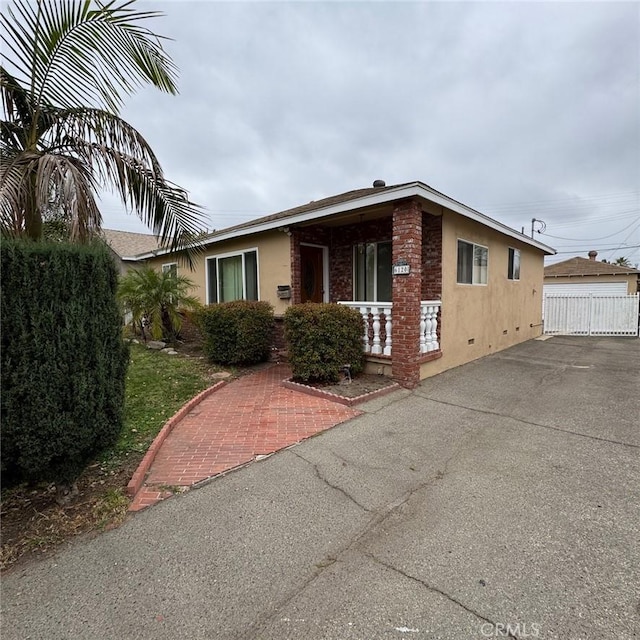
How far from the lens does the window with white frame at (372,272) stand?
28.1 feet

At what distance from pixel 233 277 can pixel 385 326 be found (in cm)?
519

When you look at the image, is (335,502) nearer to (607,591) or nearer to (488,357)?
(607,591)

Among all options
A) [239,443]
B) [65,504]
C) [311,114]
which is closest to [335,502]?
[239,443]

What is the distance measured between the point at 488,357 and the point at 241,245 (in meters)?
6.79

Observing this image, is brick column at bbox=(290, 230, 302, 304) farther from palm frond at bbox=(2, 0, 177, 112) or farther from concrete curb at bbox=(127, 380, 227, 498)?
palm frond at bbox=(2, 0, 177, 112)

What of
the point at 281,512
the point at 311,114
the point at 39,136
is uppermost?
the point at 311,114

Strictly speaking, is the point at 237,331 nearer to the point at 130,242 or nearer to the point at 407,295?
the point at 407,295

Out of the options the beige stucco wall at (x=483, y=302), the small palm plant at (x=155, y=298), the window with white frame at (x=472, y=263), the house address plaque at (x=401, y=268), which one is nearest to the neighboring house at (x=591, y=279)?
the beige stucco wall at (x=483, y=302)

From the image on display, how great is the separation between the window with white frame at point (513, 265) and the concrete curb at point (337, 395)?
6.29 meters

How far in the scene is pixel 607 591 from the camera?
77.6 inches

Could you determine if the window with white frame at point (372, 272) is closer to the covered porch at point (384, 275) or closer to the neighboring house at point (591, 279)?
the covered porch at point (384, 275)

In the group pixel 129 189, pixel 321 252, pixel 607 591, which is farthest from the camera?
pixel 321 252

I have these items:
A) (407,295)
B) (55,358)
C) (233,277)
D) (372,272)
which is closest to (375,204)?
(407,295)

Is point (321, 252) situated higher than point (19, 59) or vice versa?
point (19, 59)
